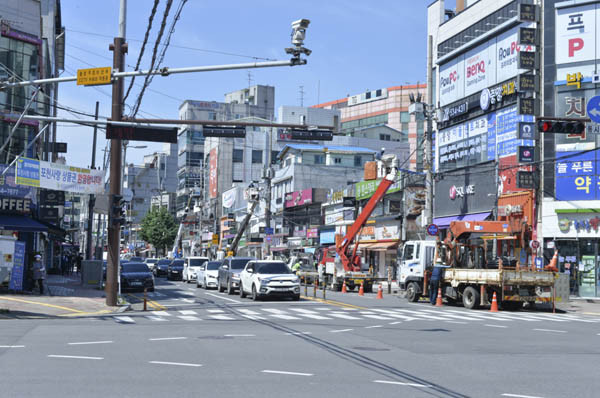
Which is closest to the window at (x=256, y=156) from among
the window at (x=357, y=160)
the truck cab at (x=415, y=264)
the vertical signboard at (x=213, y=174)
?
the vertical signboard at (x=213, y=174)

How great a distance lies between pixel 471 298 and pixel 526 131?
1406 centimetres

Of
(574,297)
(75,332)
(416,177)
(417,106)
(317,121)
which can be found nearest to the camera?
(75,332)

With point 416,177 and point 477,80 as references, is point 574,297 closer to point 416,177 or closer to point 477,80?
point 477,80

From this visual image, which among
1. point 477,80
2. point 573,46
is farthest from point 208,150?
point 573,46

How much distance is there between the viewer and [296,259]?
2019 inches

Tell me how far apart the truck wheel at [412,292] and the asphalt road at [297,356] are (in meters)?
9.01

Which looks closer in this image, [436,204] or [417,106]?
[417,106]

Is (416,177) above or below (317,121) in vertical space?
below

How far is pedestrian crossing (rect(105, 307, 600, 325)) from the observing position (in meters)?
22.0

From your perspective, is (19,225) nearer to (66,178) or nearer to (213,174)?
(66,178)

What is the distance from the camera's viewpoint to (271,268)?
3145cm

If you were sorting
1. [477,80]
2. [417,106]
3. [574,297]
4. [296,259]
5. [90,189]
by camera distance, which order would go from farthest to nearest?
[296,259], [477,80], [417,106], [574,297], [90,189]

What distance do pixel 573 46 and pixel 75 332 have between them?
3020cm

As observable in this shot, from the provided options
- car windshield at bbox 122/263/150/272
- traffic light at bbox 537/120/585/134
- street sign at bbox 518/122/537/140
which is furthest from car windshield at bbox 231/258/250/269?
traffic light at bbox 537/120/585/134
